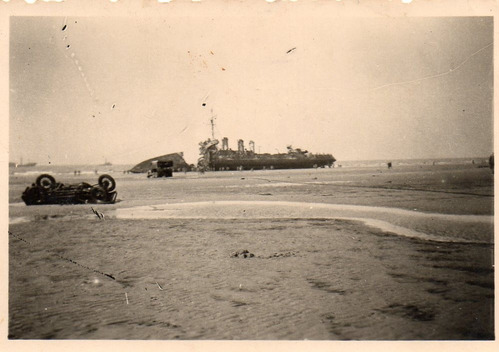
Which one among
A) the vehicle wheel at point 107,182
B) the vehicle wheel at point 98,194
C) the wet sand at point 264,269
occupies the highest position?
the vehicle wheel at point 107,182

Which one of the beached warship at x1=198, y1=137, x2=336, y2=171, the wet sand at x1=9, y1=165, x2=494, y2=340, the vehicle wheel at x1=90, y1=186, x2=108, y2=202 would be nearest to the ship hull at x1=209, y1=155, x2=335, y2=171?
the beached warship at x1=198, y1=137, x2=336, y2=171

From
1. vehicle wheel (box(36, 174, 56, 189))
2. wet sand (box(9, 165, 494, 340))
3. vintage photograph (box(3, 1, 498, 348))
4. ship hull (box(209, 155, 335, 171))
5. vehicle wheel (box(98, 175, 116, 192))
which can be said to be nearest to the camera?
wet sand (box(9, 165, 494, 340))

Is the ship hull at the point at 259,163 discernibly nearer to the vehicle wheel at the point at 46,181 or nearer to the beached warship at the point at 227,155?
the beached warship at the point at 227,155

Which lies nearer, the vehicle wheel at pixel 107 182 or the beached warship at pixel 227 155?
the beached warship at pixel 227 155

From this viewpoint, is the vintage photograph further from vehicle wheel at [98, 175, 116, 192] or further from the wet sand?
vehicle wheel at [98, 175, 116, 192]

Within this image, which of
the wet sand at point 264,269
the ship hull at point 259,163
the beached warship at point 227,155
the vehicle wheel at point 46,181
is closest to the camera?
the wet sand at point 264,269

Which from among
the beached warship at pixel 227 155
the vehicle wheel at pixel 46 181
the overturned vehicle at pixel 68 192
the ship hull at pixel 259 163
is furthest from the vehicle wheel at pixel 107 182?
the ship hull at pixel 259 163

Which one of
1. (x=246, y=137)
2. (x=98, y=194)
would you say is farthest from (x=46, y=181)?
(x=246, y=137)
